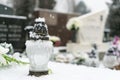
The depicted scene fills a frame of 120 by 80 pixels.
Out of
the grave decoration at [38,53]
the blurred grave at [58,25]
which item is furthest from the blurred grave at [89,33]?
the grave decoration at [38,53]

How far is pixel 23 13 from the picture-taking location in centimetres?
2156

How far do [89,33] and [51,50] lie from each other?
11094 mm

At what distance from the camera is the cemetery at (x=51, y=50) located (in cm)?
290

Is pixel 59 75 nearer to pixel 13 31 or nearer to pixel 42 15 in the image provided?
pixel 13 31

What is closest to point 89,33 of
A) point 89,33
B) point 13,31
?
point 89,33

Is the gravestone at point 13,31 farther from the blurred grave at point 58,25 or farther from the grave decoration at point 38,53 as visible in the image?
the blurred grave at point 58,25

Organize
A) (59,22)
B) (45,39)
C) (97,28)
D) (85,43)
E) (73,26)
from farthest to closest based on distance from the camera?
(59,22), (97,28), (85,43), (73,26), (45,39)

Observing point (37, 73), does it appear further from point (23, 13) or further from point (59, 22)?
point (23, 13)

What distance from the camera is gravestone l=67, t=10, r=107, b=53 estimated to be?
12.9m

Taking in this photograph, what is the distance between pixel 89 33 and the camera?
45.9 feet

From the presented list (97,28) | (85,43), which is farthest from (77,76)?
(97,28)

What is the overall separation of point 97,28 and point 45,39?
11.6m

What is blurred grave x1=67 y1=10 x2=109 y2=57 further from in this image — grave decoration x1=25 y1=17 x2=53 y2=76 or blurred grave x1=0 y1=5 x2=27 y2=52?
grave decoration x1=25 y1=17 x2=53 y2=76

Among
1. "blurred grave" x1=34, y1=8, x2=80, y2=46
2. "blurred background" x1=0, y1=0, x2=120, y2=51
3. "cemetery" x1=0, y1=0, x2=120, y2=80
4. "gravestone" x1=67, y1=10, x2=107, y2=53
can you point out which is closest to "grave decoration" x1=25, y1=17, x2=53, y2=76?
"cemetery" x1=0, y1=0, x2=120, y2=80
